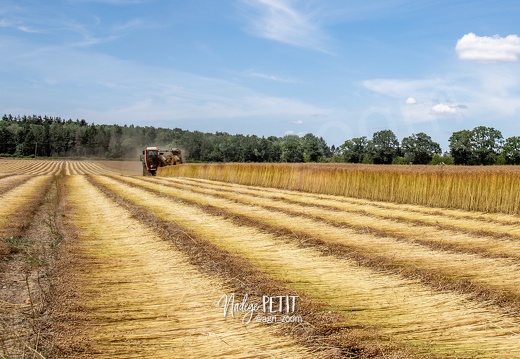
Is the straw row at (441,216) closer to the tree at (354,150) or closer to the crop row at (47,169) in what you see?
the crop row at (47,169)

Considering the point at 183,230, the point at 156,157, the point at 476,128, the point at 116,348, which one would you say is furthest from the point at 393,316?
the point at 476,128

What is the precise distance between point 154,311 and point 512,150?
5891 centimetres

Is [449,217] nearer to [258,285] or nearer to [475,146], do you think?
[258,285]

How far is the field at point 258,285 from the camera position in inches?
162

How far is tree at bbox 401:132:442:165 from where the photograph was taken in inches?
2270

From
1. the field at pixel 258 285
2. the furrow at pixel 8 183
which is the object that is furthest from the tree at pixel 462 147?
the field at pixel 258 285

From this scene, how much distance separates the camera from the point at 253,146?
365 feet

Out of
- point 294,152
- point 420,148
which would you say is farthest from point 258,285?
point 420,148

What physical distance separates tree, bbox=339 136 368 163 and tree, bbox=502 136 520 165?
16.1m

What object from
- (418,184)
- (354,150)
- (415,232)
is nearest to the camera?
(415,232)

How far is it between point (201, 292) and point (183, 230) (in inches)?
175

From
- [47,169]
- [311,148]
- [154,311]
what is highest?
[311,148]

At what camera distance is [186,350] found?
3.99 m

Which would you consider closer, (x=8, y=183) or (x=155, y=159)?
(x=8, y=183)
